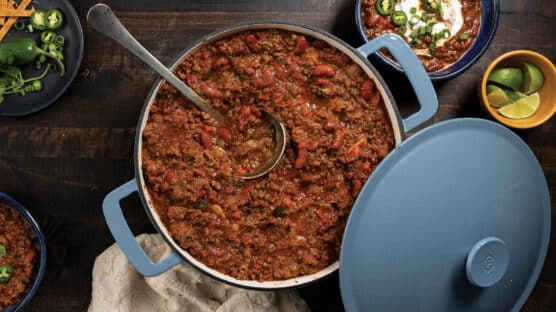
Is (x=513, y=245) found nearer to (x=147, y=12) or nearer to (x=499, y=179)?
(x=499, y=179)

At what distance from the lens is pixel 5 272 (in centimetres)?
329

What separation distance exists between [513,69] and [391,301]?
5.16 ft

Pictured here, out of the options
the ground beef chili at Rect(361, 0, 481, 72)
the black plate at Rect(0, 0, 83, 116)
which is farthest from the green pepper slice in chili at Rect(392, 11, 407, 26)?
the black plate at Rect(0, 0, 83, 116)

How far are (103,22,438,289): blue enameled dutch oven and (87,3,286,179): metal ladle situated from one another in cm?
9

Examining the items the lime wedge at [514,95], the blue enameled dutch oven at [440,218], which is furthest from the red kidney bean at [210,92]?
the lime wedge at [514,95]

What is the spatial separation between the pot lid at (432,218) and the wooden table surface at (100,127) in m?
0.81

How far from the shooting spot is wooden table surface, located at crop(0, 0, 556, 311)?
3438 mm

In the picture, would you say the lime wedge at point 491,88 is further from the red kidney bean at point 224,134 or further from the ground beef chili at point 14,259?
the ground beef chili at point 14,259

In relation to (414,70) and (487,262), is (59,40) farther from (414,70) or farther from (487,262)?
(487,262)

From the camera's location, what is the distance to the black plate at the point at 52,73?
11.0 ft

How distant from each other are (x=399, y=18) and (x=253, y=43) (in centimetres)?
95

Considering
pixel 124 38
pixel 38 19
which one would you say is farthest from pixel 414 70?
pixel 38 19

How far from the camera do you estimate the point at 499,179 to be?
269cm

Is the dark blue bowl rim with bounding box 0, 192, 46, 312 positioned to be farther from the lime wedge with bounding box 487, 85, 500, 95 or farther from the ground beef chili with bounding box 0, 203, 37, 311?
the lime wedge with bounding box 487, 85, 500, 95
